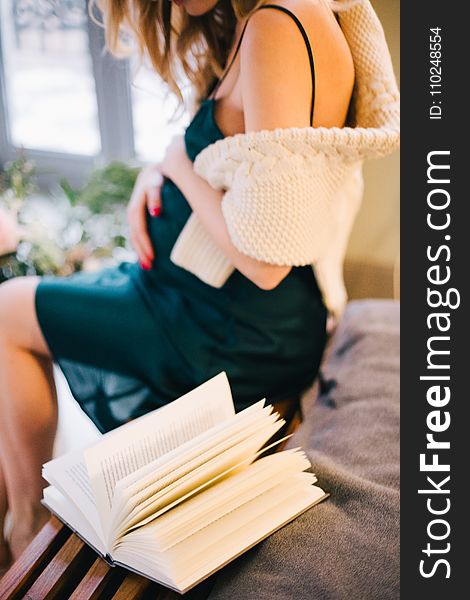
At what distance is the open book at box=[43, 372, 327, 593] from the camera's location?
28.3 inches

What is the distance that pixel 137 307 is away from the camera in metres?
1.10

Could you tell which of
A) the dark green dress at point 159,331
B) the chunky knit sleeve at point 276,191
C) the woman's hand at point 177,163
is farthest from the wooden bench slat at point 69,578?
the woman's hand at point 177,163

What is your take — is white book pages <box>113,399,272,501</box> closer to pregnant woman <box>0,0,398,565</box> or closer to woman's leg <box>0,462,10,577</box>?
pregnant woman <box>0,0,398,565</box>

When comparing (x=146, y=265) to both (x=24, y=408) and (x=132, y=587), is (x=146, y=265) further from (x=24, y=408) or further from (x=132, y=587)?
(x=132, y=587)

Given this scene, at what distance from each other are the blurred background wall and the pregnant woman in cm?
31

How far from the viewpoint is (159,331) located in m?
1.08

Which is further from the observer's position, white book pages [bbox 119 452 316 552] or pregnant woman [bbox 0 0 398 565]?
pregnant woman [bbox 0 0 398 565]

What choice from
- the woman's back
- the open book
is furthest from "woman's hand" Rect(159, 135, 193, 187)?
the open book

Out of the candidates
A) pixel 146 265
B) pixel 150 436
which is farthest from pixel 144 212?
pixel 150 436

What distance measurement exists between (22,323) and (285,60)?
57cm

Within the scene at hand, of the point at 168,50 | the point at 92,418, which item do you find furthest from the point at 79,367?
the point at 168,50

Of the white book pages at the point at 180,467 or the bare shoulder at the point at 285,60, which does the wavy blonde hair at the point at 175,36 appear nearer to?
the bare shoulder at the point at 285,60

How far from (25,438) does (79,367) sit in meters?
0.13

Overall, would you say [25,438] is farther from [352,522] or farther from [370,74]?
[370,74]
